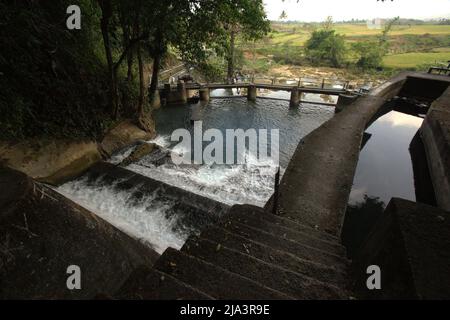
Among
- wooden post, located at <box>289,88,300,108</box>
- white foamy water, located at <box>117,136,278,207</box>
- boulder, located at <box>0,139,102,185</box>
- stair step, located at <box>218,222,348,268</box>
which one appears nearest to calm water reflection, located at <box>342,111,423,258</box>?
white foamy water, located at <box>117,136,278,207</box>

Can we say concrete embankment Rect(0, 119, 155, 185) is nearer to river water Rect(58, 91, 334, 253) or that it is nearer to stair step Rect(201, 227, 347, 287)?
river water Rect(58, 91, 334, 253)

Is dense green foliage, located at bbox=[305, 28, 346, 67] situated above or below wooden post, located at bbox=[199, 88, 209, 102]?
above

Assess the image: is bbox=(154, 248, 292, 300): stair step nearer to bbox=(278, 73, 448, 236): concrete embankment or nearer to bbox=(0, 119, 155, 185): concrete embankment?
bbox=(278, 73, 448, 236): concrete embankment

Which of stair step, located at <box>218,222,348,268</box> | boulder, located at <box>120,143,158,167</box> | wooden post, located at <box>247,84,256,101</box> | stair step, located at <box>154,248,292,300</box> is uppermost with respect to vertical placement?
wooden post, located at <box>247,84,256,101</box>

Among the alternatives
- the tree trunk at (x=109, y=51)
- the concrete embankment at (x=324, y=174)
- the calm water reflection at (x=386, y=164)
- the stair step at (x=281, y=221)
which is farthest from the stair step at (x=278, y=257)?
the tree trunk at (x=109, y=51)

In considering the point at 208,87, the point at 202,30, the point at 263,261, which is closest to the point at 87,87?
the point at 202,30

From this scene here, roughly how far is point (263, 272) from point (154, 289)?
113 centimetres

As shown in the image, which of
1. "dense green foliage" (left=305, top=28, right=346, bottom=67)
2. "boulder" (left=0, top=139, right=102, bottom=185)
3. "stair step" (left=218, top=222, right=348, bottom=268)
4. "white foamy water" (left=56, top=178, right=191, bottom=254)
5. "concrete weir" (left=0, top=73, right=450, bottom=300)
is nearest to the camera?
"concrete weir" (left=0, top=73, right=450, bottom=300)

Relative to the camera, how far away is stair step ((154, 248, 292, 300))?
2.10 metres

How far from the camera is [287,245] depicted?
321 centimetres

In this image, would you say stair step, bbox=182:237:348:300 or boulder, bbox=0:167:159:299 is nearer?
stair step, bbox=182:237:348:300

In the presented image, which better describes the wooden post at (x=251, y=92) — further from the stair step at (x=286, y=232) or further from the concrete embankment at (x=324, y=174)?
the stair step at (x=286, y=232)

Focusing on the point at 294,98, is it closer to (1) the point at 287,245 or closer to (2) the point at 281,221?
(2) the point at 281,221

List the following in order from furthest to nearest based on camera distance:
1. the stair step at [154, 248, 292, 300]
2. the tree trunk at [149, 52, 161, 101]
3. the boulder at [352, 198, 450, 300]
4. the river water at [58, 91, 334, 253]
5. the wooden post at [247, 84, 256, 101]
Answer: the wooden post at [247, 84, 256, 101] < the tree trunk at [149, 52, 161, 101] < the river water at [58, 91, 334, 253] < the stair step at [154, 248, 292, 300] < the boulder at [352, 198, 450, 300]
